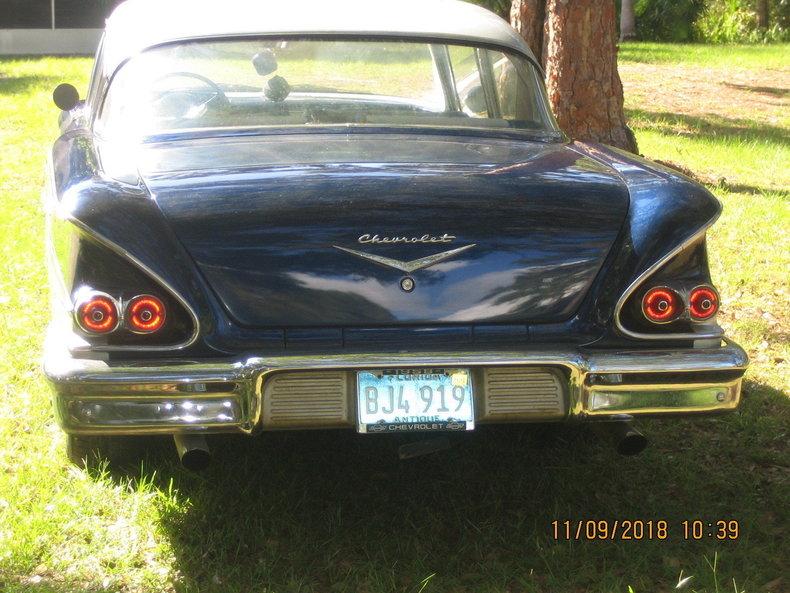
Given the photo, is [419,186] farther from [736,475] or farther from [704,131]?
[704,131]

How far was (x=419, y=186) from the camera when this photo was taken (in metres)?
3.16

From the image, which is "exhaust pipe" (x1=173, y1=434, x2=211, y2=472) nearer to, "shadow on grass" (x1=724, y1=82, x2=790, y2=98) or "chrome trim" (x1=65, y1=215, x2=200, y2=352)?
"chrome trim" (x1=65, y1=215, x2=200, y2=352)

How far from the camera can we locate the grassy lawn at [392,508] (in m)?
3.23

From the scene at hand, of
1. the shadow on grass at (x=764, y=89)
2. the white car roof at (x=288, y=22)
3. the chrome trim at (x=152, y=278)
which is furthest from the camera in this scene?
the shadow on grass at (x=764, y=89)

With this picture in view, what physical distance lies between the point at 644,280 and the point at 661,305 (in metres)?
0.10

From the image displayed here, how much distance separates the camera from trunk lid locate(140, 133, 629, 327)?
9.88ft

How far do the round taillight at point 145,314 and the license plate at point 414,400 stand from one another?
570 millimetres

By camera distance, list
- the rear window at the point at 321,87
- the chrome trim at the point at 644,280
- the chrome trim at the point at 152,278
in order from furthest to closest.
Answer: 1. the rear window at the point at 321,87
2. the chrome trim at the point at 644,280
3. the chrome trim at the point at 152,278

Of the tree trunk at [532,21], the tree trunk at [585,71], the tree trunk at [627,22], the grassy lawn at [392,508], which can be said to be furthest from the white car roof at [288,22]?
the tree trunk at [627,22]

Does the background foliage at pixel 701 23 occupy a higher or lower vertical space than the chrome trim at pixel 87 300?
lower

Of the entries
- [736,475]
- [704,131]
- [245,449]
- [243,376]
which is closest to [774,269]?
[736,475]

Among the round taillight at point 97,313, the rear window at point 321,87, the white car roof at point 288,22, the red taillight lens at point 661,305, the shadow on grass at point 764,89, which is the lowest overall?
the shadow on grass at point 764,89

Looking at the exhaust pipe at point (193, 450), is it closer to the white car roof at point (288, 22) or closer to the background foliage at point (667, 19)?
the white car roof at point (288, 22)

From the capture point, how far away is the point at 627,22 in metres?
Result: 24.8
